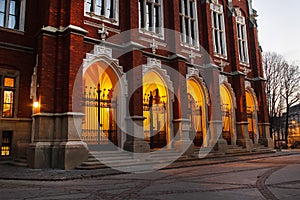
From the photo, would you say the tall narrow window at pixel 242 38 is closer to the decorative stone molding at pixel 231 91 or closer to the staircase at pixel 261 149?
the decorative stone molding at pixel 231 91

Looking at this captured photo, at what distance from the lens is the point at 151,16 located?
661 inches

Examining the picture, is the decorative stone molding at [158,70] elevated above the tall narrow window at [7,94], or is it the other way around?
the decorative stone molding at [158,70]

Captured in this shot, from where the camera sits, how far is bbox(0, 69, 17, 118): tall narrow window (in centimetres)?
1300

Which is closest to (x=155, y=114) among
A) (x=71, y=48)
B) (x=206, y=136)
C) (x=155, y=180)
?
(x=206, y=136)

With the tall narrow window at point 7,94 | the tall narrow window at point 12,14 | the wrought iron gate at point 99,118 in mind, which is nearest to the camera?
the tall narrow window at point 7,94

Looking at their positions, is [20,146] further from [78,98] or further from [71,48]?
[71,48]

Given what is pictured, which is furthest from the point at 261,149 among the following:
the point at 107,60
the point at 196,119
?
the point at 107,60

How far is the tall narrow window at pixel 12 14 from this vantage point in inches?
532

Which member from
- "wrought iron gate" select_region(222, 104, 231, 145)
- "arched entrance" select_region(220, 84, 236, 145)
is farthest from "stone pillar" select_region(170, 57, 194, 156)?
"wrought iron gate" select_region(222, 104, 231, 145)

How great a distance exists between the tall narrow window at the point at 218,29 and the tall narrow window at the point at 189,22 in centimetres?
222

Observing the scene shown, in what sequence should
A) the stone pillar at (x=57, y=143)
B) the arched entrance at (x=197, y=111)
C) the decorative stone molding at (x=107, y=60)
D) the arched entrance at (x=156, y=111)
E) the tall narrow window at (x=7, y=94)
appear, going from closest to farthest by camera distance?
the stone pillar at (x=57, y=143), the tall narrow window at (x=7, y=94), the decorative stone molding at (x=107, y=60), the arched entrance at (x=156, y=111), the arched entrance at (x=197, y=111)

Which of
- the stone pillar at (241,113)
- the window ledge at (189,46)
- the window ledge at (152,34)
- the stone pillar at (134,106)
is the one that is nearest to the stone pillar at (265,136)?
the stone pillar at (241,113)

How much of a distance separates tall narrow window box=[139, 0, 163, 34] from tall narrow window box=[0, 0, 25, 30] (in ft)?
20.6

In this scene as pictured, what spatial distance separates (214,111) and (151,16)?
7.35 meters
